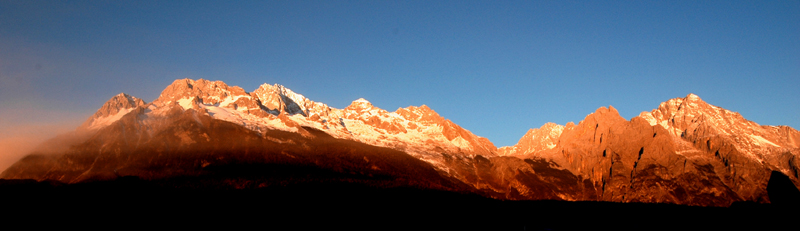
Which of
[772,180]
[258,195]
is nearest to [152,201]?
[258,195]

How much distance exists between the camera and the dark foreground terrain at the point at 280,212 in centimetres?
12169

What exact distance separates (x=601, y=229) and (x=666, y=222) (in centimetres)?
3314

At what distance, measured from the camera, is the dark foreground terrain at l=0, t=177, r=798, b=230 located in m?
122

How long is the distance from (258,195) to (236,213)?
34502mm

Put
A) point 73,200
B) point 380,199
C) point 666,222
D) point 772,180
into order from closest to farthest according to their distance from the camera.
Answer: point 772,180 → point 73,200 → point 666,222 → point 380,199

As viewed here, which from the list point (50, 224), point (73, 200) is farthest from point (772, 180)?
point (73, 200)

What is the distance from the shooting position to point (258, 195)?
7092 inches

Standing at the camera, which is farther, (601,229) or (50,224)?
(601,229)

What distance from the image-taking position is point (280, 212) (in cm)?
14988

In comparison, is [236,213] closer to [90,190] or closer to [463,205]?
[90,190]

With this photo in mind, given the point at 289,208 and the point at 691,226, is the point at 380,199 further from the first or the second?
the point at 691,226

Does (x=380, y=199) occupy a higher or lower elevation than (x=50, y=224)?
higher

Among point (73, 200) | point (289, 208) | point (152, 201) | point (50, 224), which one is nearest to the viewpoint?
point (50, 224)

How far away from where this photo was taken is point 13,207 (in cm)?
11888
